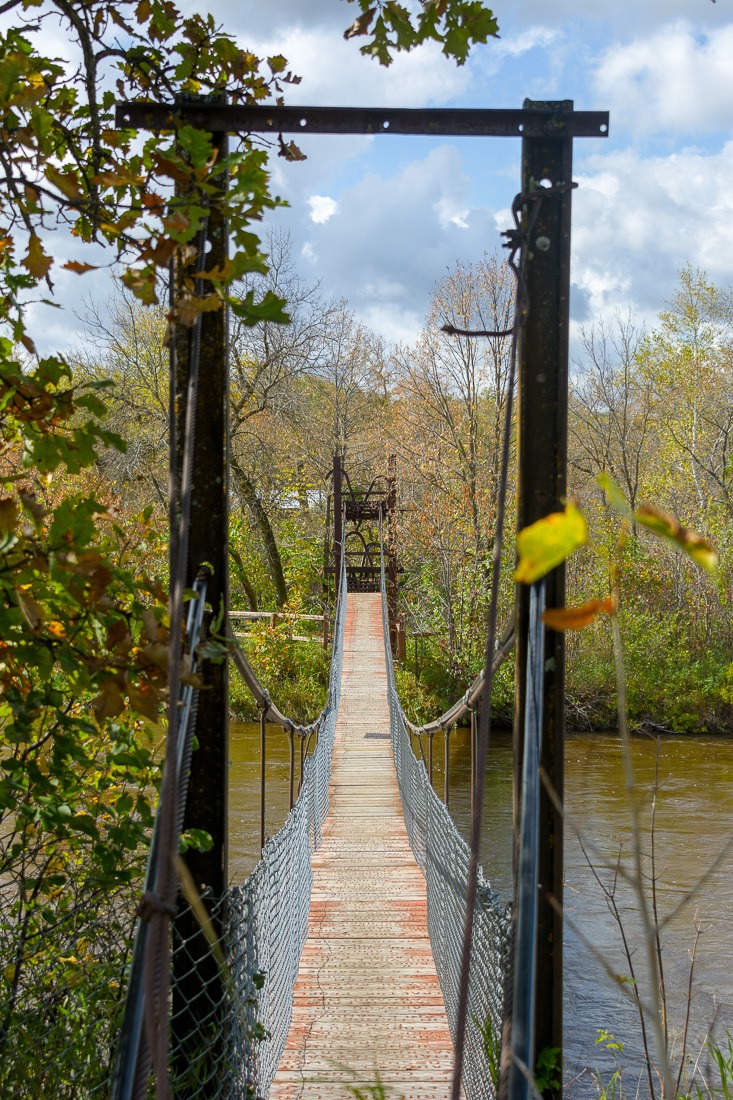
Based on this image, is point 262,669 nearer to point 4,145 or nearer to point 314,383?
point 314,383

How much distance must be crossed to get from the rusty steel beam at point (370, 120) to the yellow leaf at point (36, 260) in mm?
283

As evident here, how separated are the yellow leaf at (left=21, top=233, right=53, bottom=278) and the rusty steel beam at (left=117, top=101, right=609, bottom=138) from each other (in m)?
0.28

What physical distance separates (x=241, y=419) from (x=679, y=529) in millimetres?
15439

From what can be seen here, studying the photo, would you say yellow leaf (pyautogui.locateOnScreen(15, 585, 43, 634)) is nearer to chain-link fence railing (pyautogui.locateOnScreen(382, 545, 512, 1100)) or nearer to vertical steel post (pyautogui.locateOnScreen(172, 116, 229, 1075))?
vertical steel post (pyautogui.locateOnScreen(172, 116, 229, 1075))

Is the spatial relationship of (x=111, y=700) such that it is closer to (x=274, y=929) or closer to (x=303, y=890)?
(x=274, y=929)

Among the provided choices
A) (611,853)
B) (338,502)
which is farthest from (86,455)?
(338,502)

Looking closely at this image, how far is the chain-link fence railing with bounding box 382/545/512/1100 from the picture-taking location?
2059 millimetres

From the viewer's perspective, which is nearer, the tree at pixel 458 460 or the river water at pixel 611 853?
the river water at pixel 611 853

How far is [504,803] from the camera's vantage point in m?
10.9

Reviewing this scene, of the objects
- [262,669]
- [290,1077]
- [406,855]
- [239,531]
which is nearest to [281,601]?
[239,531]

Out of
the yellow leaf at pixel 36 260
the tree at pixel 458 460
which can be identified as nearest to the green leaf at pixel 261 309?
the yellow leaf at pixel 36 260

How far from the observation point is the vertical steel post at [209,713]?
1897 millimetres

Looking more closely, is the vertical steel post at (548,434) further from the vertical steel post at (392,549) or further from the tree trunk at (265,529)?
the tree trunk at (265,529)

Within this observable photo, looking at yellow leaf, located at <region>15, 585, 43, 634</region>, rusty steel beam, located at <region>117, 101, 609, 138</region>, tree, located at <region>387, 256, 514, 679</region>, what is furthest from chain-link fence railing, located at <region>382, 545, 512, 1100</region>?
tree, located at <region>387, 256, 514, 679</region>
